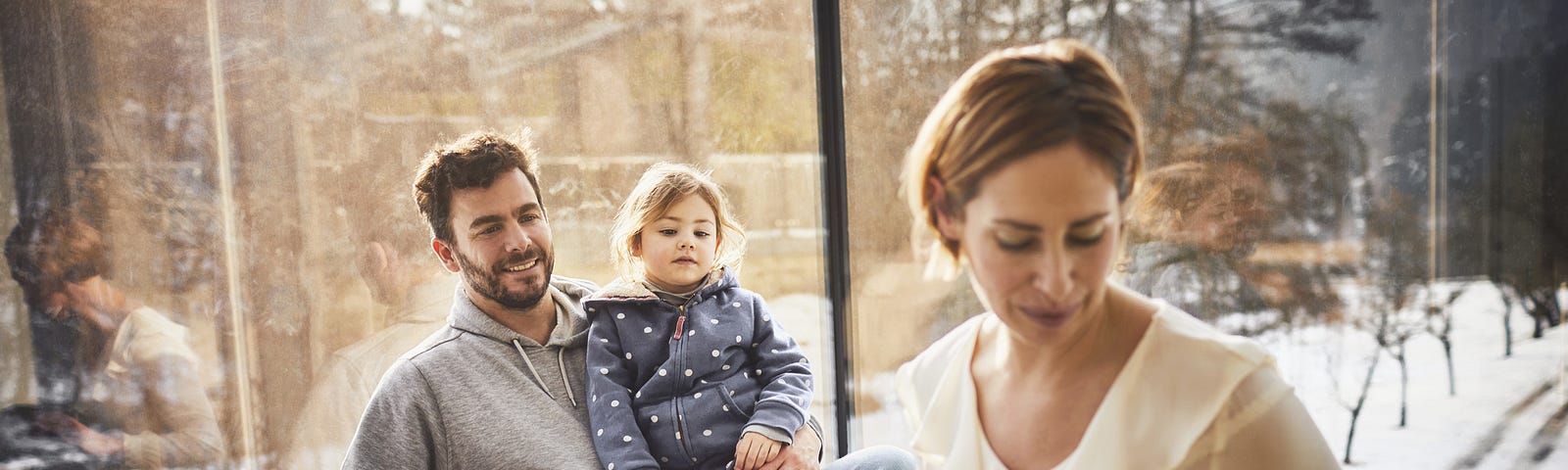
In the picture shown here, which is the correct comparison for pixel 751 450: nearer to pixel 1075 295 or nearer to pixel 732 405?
pixel 732 405

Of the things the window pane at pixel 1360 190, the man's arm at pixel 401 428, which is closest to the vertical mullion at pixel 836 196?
the window pane at pixel 1360 190

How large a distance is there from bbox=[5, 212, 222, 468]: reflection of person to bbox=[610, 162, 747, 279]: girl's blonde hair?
4.22 feet

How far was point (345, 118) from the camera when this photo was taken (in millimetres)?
2289

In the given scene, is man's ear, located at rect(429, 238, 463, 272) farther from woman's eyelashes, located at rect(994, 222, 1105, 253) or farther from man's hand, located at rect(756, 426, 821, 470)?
woman's eyelashes, located at rect(994, 222, 1105, 253)

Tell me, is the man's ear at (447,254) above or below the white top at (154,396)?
above

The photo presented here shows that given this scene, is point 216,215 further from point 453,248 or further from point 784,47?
point 784,47

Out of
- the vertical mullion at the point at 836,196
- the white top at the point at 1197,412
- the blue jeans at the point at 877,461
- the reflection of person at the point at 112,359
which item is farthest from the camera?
the vertical mullion at the point at 836,196

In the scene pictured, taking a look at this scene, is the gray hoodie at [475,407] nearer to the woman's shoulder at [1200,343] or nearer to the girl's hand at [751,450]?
the girl's hand at [751,450]

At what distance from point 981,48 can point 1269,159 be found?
2.43 ft

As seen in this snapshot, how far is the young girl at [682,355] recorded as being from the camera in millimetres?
1630

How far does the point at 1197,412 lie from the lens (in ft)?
3.03

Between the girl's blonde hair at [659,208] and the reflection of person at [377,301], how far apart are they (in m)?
0.88

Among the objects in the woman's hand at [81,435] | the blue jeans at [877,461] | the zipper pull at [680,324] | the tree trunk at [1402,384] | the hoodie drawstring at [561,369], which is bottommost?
the blue jeans at [877,461]

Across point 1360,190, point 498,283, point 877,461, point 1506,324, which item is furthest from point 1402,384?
point 498,283
